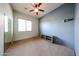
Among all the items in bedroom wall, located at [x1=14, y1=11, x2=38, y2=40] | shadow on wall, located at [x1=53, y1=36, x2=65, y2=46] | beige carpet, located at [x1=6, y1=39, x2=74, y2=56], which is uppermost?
bedroom wall, located at [x1=14, y1=11, x2=38, y2=40]

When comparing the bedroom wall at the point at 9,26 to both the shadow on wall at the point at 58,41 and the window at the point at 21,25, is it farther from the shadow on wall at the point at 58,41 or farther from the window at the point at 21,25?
the shadow on wall at the point at 58,41

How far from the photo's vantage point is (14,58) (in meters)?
1.08

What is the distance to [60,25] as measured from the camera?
9.50ft

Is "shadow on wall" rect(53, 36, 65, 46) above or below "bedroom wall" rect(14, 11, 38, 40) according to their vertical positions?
below

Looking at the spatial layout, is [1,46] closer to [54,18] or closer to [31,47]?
[31,47]

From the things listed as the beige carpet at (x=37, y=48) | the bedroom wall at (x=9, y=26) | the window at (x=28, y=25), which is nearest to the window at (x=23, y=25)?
the window at (x=28, y=25)

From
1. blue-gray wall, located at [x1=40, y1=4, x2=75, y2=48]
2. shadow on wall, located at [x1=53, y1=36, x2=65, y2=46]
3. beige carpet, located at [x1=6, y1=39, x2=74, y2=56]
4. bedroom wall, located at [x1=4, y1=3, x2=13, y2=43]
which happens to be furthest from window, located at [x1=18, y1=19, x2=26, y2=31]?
shadow on wall, located at [x1=53, y1=36, x2=65, y2=46]

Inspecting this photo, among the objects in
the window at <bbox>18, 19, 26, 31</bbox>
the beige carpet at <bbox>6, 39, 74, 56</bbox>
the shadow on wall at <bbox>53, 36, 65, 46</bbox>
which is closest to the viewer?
the window at <bbox>18, 19, 26, 31</bbox>

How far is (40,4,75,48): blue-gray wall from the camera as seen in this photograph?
2707mm

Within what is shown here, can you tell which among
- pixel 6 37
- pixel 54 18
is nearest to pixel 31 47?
pixel 6 37

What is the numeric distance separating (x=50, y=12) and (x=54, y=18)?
0.33 m

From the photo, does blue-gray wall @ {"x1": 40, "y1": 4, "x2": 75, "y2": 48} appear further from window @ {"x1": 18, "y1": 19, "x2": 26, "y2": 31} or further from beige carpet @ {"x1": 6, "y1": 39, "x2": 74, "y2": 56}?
window @ {"x1": 18, "y1": 19, "x2": 26, "y2": 31}

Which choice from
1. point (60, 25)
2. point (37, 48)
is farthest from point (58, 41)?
point (37, 48)

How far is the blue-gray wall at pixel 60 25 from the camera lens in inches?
107
